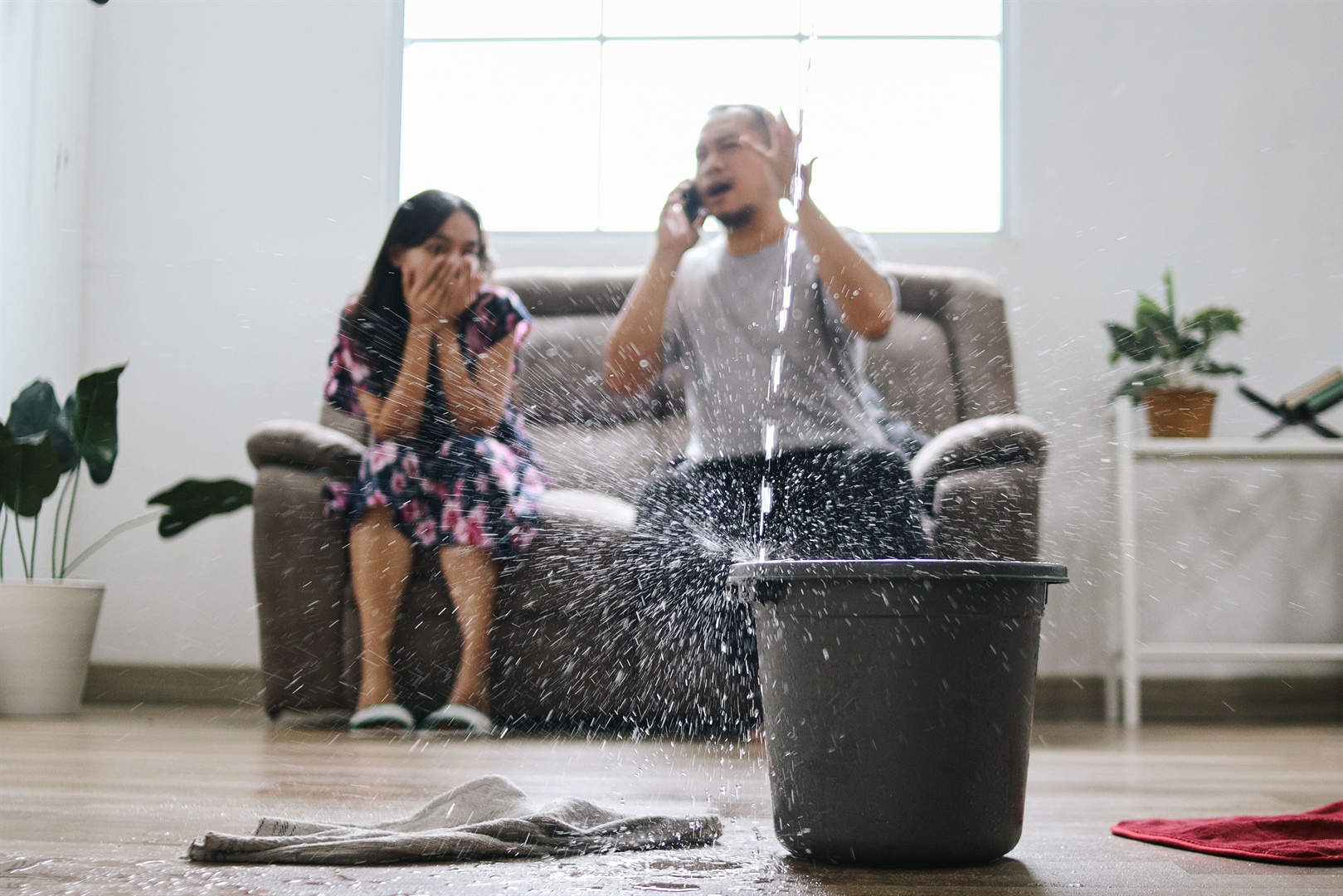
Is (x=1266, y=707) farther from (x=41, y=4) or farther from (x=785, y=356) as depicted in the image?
(x=41, y=4)

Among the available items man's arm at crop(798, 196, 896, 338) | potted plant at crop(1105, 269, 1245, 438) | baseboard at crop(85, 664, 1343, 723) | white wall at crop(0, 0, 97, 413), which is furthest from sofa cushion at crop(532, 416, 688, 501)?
white wall at crop(0, 0, 97, 413)

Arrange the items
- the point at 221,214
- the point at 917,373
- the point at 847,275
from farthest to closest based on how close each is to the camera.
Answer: the point at 221,214 < the point at 917,373 < the point at 847,275

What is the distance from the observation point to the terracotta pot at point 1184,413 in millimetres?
2406

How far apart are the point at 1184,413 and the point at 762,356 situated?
1133mm

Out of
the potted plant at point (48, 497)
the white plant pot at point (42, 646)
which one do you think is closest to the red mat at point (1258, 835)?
the potted plant at point (48, 497)

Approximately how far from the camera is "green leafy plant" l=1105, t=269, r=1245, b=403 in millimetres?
2426

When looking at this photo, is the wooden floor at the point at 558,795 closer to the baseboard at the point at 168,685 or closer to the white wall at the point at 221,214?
the baseboard at the point at 168,685

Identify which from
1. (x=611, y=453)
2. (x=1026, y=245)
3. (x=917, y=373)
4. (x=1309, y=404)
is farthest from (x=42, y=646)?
(x=1309, y=404)

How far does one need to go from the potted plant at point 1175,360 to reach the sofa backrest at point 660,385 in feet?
0.96

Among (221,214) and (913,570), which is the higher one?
(221,214)

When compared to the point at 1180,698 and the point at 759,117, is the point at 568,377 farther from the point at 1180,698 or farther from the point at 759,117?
the point at 1180,698

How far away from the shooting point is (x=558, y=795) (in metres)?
1.23

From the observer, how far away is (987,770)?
0.84 metres

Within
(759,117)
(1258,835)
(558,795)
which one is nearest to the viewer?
(1258,835)
